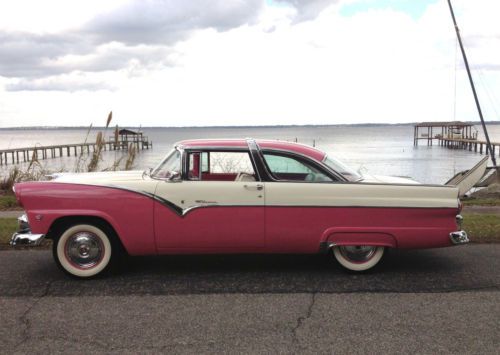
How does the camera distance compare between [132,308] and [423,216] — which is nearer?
[132,308]

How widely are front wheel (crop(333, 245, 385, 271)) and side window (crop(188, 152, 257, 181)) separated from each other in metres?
1.21

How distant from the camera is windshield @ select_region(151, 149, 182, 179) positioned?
5309 millimetres

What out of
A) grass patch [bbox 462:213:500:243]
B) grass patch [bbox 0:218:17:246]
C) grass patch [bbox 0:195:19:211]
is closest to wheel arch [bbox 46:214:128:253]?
grass patch [bbox 0:218:17:246]

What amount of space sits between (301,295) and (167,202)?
1622 millimetres

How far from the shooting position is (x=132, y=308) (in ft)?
14.2

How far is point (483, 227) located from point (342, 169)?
11.0ft

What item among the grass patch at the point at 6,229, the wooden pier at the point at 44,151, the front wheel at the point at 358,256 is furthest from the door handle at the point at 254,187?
the wooden pier at the point at 44,151

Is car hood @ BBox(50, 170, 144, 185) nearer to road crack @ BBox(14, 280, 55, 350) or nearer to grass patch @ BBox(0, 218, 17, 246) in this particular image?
road crack @ BBox(14, 280, 55, 350)

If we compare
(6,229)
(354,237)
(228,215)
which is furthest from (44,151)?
(354,237)

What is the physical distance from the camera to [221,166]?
5.67 meters

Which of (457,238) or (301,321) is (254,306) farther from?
(457,238)

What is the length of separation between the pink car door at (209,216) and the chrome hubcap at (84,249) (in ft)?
2.17

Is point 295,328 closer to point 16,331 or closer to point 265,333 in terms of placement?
point 265,333

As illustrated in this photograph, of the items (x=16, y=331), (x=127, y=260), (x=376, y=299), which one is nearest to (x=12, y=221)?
(x=127, y=260)
